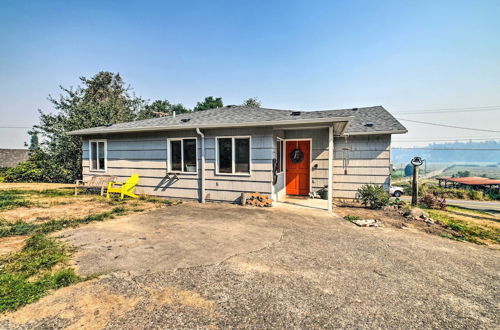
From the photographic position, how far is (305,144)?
8.88 m

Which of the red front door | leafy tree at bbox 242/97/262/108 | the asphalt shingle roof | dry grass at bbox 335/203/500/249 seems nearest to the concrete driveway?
dry grass at bbox 335/203/500/249

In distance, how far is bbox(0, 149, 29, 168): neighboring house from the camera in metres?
25.5

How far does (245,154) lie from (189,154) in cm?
218

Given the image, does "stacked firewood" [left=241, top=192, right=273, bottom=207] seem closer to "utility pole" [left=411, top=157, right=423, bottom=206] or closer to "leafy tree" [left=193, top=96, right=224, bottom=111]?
"utility pole" [left=411, top=157, right=423, bottom=206]

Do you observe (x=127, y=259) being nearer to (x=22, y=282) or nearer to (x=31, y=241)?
(x=22, y=282)

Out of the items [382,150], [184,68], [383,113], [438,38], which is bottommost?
[382,150]

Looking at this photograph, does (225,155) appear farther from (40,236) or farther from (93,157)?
(93,157)

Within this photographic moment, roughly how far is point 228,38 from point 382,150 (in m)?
10.2

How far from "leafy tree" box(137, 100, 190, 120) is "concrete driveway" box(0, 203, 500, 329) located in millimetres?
24400

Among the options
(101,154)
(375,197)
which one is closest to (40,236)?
(101,154)

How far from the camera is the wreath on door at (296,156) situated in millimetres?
8898

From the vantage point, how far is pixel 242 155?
725 centimetres

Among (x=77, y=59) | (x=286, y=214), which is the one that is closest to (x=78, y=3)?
(x=77, y=59)

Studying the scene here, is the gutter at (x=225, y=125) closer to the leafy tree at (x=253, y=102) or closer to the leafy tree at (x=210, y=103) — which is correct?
the leafy tree at (x=253, y=102)
